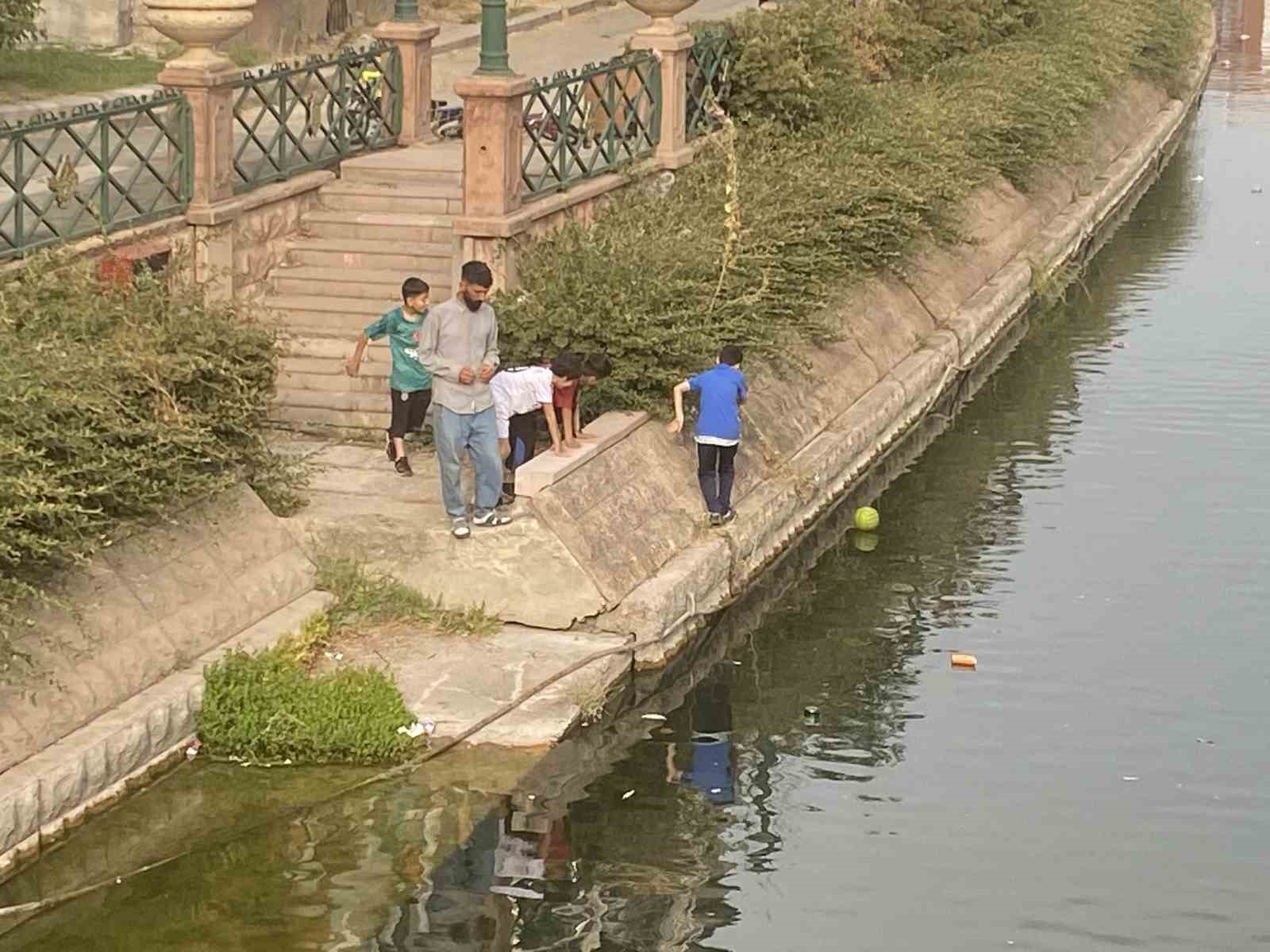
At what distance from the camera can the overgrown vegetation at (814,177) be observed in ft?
55.4

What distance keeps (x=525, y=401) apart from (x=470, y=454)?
86 cm

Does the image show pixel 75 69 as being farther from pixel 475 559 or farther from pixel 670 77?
pixel 475 559

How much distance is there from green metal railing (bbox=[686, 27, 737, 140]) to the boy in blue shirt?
21.1 ft

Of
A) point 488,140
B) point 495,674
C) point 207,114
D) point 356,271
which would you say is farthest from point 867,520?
point 207,114

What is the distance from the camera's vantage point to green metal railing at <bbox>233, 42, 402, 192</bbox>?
60.1ft

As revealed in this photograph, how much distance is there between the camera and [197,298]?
14.4 metres

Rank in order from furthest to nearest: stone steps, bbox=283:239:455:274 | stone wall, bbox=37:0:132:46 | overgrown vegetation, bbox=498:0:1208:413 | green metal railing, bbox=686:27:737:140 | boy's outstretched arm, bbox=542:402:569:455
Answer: stone wall, bbox=37:0:132:46 < green metal railing, bbox=686:27:737:140 < stone steps, bbox=283:239:455:274 < overgrown vegetation, bbox=498:0:1208:413 < boy's outstretched arm, bbox=542:402:569:455

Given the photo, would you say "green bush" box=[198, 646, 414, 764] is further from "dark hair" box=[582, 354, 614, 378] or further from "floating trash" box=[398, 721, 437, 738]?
"dark hair" box=[582, 354, 614, 378]

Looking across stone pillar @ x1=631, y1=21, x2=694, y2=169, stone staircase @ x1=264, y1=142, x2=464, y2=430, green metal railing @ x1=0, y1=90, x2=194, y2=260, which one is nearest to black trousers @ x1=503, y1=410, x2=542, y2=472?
stone staircase @ x1=264, y1=142, x2=464, y2=430

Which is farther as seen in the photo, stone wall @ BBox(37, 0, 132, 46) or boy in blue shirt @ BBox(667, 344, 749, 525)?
stone wall @ BBox(37, 0, 132, 46)

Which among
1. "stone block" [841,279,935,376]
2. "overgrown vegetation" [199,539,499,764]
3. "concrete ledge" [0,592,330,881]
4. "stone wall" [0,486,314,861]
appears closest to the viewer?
"concrete ledge" [0,592,330,881]

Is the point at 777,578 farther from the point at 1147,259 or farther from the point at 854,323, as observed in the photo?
the point at 1147,259

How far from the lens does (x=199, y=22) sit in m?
16.8

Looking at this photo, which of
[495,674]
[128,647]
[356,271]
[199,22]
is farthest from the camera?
[356,271]
